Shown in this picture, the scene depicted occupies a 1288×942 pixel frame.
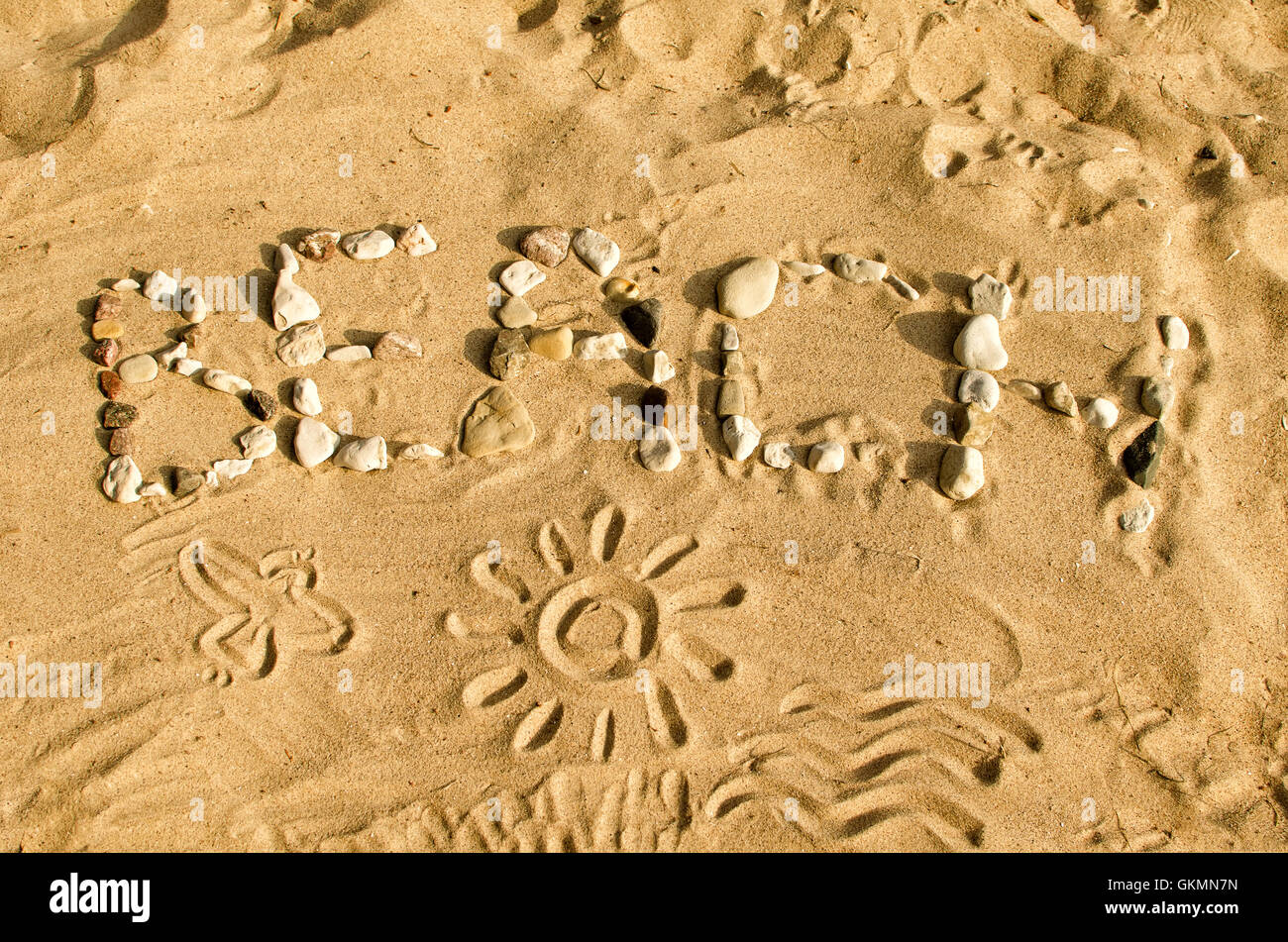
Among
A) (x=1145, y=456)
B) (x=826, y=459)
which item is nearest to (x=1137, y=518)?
(x=1145, y=456)

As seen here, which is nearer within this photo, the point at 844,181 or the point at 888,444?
the point at 888,444

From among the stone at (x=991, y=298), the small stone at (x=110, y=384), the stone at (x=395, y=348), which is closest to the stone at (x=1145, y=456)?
the stone at (x=991, y=298)

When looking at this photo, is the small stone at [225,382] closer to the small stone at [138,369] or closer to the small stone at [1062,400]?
the small stone at [138,369]

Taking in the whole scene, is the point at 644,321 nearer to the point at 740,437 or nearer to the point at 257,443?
the point at 740,437

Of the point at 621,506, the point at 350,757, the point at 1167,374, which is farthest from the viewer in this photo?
the point at 1167,374
